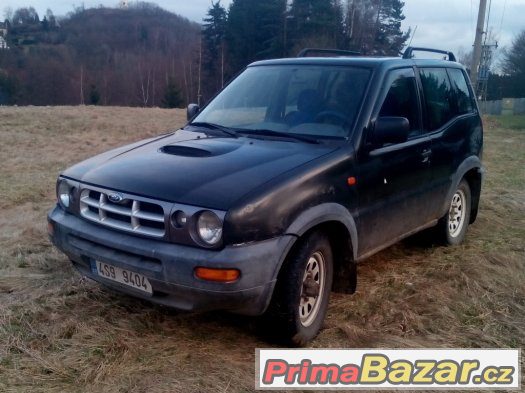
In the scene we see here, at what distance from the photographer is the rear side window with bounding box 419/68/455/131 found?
484 cm

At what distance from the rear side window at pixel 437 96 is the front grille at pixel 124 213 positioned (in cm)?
279

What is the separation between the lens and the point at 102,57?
70.6 meters

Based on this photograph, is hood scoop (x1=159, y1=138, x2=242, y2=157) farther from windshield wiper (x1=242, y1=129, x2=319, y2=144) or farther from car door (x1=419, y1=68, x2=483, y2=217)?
car door (x1=419, y1=68, x2=483, y2=217)

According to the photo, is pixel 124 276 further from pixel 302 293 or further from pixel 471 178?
pixel 471 178

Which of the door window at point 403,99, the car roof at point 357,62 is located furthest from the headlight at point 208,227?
the car roof at point 357,62

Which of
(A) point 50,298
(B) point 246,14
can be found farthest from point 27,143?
(B) point 246,14

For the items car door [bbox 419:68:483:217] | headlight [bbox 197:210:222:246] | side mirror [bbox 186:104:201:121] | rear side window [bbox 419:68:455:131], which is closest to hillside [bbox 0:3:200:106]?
side mirror [bbox 186:104:201:121]

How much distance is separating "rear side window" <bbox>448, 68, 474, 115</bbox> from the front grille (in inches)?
141

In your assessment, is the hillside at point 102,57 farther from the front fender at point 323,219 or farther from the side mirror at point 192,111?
the front fender at point 323,219

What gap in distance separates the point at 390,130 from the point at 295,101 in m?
0.84

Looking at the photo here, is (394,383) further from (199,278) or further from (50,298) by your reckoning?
(50,298)

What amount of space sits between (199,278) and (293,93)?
79.1 inches

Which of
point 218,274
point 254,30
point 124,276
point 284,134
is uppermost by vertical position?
point 254,30

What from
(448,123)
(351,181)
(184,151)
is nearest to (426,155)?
(448,123)
